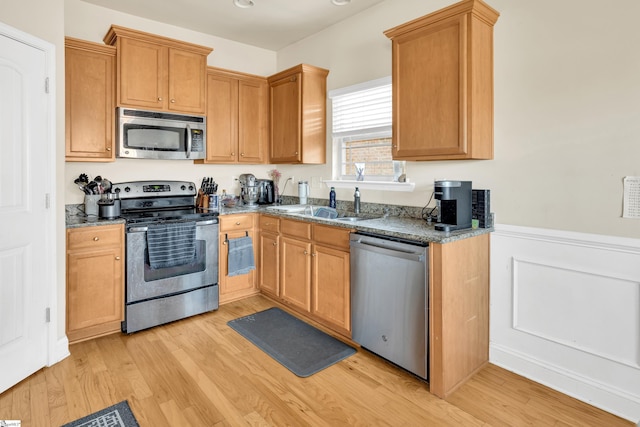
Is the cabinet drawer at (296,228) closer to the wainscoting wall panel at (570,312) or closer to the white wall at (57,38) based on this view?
the wainscoting wall panel at (570,312)

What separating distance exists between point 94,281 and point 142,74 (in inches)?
71.6

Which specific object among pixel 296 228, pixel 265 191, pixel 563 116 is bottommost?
pixel 296 228

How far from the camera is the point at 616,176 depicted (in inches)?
80.3

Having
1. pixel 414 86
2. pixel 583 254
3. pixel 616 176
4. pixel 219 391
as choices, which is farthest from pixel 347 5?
pixel 219 391

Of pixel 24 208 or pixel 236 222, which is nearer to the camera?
pixel 24 208

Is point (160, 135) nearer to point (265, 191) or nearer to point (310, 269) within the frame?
point (265, 191)

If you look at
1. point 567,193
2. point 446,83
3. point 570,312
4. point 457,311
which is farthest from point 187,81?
point 570,312

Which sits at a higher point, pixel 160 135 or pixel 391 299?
pixel 160 135

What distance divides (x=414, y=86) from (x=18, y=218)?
272 cm

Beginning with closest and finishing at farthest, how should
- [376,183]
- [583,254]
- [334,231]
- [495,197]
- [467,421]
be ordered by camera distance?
[467,421] < [583,254] < [495,197] < [334,231] < [376,183]

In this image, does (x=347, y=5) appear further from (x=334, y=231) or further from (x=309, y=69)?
(x=334, y=231)

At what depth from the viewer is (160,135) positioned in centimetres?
346

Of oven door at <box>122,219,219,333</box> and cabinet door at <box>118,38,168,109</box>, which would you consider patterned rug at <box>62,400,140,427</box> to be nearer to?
oven door at <box>122,219,219,333</box>

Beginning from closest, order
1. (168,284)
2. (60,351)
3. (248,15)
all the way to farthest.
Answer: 1. (60,351)
2. (168,284)
3. (248,15)
